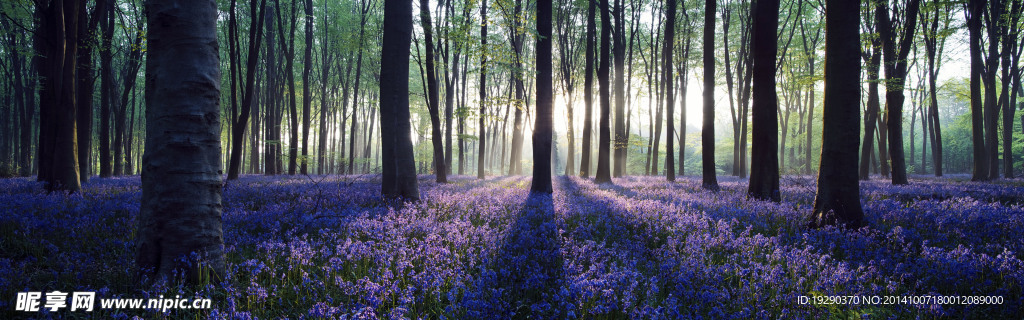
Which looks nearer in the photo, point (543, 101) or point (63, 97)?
point (63, 97)

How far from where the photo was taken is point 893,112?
1458 cm

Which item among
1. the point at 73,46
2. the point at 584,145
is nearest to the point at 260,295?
the point at 73,46

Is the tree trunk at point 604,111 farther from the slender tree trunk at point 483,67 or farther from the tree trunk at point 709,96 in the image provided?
the slender tree trunk at point 483,67

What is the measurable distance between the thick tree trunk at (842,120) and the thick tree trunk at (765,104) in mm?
3449

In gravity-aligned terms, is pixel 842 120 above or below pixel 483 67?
below

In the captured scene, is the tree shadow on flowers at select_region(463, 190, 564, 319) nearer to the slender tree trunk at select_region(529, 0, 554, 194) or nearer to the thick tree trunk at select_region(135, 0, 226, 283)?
the thick tree trunk at select_region(135, 0, 226, 283)

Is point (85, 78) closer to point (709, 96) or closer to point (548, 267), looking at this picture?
point (548, 267)

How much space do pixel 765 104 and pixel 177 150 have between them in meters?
10.5

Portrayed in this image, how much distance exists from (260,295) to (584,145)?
1665cm

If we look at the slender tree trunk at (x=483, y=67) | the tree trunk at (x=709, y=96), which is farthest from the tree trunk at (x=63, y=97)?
the tree trunk at (x=709, y=96)

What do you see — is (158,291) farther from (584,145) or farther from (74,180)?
(584,145)

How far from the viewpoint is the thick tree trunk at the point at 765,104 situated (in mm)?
8773

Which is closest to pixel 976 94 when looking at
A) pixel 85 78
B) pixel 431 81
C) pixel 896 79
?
pixel 896 79

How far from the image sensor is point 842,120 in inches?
212
